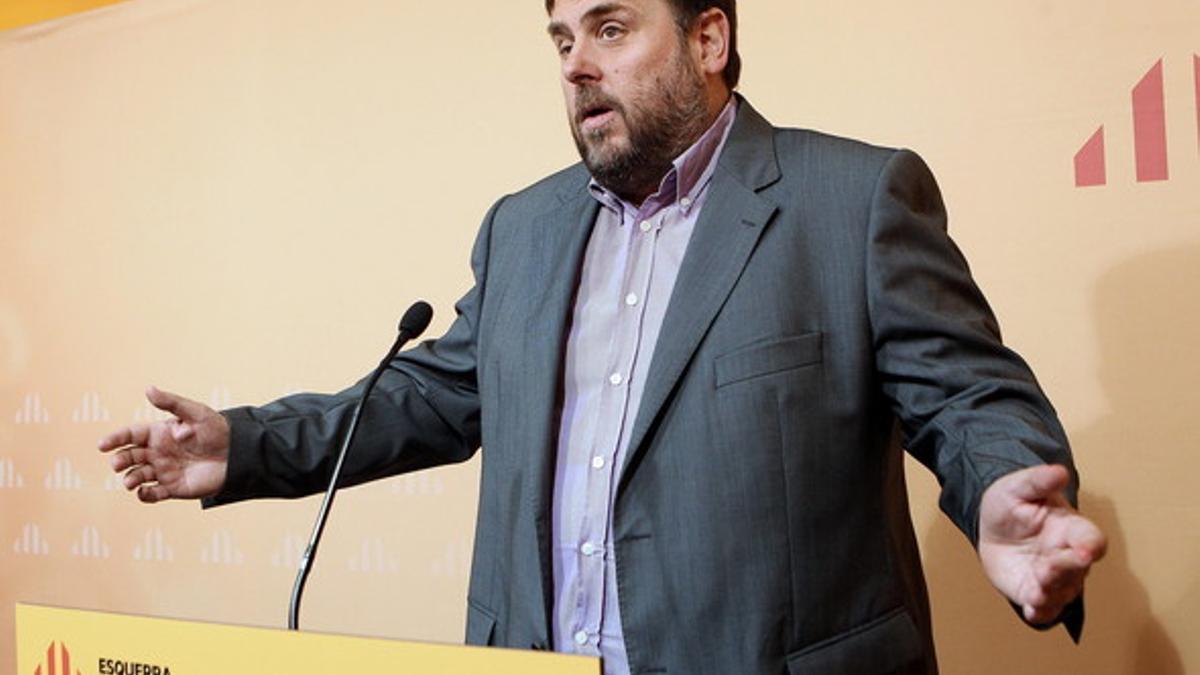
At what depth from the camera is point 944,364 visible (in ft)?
5.18

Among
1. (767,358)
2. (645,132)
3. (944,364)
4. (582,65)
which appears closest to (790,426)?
(767,358)

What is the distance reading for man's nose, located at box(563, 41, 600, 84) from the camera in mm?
1874

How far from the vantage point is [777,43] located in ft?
8.22

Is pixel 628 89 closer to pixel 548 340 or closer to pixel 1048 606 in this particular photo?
pixel 548 340

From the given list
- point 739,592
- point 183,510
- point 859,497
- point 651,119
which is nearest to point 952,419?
point 859,497

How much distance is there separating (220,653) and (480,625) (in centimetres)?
60

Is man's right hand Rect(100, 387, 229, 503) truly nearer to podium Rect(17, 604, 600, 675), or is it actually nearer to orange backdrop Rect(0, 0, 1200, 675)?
podium Rect(17, 604, 600, 675)

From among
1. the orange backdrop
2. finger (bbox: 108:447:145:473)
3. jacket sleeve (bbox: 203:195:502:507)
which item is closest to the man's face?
jacket sleeve (bbox: 203:195:502:507)

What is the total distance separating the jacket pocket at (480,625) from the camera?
1.83 meters

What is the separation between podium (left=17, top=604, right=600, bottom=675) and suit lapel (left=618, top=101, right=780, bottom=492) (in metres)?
0.52

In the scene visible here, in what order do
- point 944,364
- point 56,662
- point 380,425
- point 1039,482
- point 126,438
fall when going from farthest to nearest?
point 380,425 → point 126,438 → point 944,364 → point 56,662 → point 1039,482

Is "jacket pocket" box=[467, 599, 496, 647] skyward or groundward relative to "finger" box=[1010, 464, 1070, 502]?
groundward

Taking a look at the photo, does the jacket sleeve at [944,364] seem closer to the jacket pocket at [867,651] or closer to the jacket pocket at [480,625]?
the jacket pocket at [867,651]

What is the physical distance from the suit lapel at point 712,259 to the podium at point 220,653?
1.71 ft
